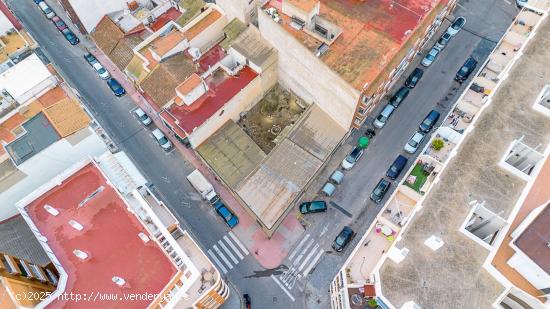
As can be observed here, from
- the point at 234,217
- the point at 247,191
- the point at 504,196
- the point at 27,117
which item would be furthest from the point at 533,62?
the point at 27,117

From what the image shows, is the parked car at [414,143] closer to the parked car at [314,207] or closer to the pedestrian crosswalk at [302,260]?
the parked car at [314,207]

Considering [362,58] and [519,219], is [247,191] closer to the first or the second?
[362,58]

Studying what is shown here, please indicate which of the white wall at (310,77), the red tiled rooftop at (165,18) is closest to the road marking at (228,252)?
the white wall at (310,77)

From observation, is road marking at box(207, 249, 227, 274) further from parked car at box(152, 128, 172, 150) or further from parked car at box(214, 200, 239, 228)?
parked car at box(152, 128, 172, 150)

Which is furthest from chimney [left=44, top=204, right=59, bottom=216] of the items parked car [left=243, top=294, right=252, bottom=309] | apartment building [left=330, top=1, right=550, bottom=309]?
apartment building [left=330, top=1, right=550, bottom=309]

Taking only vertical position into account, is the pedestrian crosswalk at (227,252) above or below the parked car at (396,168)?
above

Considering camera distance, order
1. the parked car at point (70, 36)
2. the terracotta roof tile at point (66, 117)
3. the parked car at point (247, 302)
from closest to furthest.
→ the terracotta roof tile at point (66, 117), the parked car at point (247, 302), the parked car at point (70, 36)
